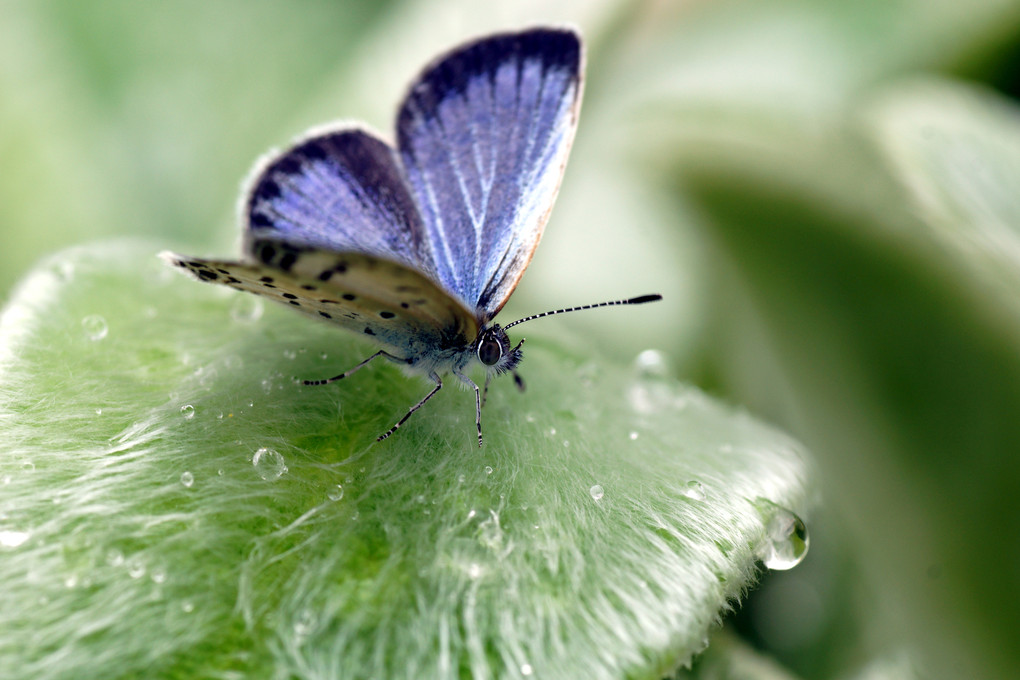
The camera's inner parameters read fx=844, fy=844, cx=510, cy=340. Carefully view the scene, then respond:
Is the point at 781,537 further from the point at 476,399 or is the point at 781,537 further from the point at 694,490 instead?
the point at 476,399

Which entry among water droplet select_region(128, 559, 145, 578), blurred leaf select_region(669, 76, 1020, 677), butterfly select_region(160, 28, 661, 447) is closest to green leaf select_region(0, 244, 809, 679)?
water droplet select_region(128, 559, 145, 578)

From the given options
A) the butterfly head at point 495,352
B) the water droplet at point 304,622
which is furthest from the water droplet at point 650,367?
the water droplet at point 304,622

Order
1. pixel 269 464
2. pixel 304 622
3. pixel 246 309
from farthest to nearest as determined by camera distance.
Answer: pixel 246 309
pixel 269 464
pixel 304 622

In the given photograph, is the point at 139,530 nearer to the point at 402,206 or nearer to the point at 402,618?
the point at 402,618

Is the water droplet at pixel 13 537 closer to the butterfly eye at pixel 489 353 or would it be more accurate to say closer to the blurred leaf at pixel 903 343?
the butterfly eye at pixel 489 353

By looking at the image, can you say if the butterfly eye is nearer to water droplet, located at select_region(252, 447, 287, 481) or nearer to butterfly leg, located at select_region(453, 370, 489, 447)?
butterfly leg, located at select_region(453, 370, 489, 447)

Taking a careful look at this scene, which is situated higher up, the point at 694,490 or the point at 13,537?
the point at 13,537

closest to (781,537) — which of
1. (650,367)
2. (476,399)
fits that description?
(476,399)
